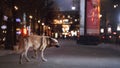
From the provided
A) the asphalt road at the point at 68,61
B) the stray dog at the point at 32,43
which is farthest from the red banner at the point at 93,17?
the stray dog at the point at 32,43

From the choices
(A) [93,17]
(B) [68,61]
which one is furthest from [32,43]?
(A) [93,17]

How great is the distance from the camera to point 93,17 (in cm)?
6906

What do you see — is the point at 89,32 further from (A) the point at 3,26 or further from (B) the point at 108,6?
(B) the point at 108,6

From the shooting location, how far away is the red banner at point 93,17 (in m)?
68.6

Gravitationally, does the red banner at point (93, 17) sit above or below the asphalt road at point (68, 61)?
above

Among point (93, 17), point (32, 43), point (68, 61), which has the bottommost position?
point (68, 61)

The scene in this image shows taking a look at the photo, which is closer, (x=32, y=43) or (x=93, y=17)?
(x=32, y=43)

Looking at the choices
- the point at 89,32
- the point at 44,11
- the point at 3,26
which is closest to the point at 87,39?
the point at 89,32

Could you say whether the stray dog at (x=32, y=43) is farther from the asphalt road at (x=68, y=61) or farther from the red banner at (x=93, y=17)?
the red banner at (x=93, y=17)

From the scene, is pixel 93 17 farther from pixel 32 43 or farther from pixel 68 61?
pixel 32 43

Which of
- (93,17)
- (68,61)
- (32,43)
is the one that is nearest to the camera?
(32,43)

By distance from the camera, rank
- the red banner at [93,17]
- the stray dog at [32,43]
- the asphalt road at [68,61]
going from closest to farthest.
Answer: the asphalt road at [68,61] → the stray dog at [32,43] → the red banner at [93,17]

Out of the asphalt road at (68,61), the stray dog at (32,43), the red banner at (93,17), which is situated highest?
the red banner at (93,17)

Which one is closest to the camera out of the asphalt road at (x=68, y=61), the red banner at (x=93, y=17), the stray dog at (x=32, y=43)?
the asphalt road at (x=68, y=61)
